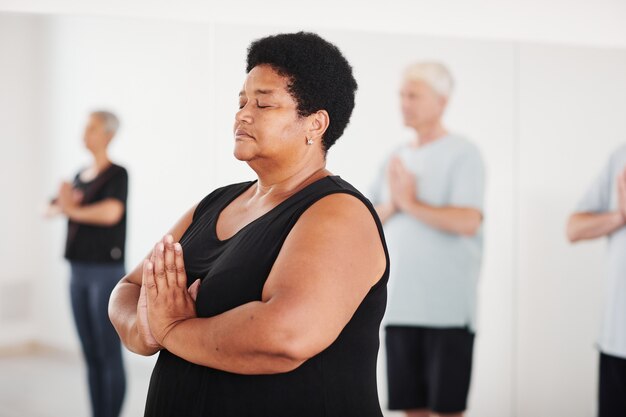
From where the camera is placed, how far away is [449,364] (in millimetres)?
3391

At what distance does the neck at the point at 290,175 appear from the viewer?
58.0 inches

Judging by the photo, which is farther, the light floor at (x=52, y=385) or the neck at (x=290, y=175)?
the light floor at (x=52, y=385)

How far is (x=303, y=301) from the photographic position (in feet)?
3.99

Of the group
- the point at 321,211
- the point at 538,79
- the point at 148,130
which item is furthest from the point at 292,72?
the point at 538,79

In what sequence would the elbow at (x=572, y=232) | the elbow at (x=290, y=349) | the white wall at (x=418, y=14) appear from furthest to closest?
the elbow at (x=572, y=232) → the white wall at (x=418, y=14) → the elbow at (x=290, y=349)

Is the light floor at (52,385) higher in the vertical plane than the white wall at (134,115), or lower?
lower

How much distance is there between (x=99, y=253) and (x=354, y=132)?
1.17 metres

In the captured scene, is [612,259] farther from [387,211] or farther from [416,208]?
[387,211]

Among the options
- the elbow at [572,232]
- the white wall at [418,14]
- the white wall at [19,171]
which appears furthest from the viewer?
the elbow at [572,232]

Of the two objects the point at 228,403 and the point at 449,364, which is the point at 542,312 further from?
the point at 228,403

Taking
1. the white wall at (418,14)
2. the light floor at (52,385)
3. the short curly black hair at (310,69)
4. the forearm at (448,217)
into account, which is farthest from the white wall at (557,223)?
the short curly black hair at (310,69)

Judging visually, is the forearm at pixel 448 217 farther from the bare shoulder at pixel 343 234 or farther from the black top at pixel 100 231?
the bare shoulder at pixel 343 234

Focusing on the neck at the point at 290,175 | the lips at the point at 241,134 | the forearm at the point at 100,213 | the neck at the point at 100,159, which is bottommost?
the forearm at the point at 100,213

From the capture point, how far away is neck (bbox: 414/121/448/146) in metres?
3.41
